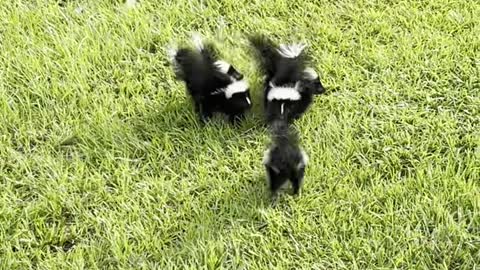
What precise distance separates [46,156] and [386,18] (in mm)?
2017

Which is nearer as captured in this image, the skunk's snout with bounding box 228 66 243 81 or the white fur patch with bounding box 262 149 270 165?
the white fur patch with bounding box 262 149 270 165

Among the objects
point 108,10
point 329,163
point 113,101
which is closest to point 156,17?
point 108,10

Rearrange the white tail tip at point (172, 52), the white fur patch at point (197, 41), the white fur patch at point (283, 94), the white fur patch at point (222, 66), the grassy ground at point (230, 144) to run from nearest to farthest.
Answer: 1. the grassy ground at point (230, 144)
2. the white fur patch at point (283, 94)
3. the white fur patch at point (222, 66)
4. the white fur patch at point (197, 41)
5. the white tail tip at point (172, 52)

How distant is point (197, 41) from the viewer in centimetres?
365

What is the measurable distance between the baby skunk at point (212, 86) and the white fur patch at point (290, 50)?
235 mm

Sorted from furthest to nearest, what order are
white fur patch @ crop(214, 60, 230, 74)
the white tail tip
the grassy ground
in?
the white tail tip → white fur patch @ crop(214, 60, 230, 74) → the grassy ground

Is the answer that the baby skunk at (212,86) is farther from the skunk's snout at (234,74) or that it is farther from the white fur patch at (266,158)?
the white fur patch at (266,158)

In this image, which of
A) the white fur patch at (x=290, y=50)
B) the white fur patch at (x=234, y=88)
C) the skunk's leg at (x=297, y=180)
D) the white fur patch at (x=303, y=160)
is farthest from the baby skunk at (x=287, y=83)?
the skunk's leg at (x=297, y=180)

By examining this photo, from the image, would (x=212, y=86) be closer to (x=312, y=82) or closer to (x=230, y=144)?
(x=230, y=144)

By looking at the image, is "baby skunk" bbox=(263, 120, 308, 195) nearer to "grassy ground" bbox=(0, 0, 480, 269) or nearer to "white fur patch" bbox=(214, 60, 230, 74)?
"grassy ground" bbox=(0, 0, 480, 269)

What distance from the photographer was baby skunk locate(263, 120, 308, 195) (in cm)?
289

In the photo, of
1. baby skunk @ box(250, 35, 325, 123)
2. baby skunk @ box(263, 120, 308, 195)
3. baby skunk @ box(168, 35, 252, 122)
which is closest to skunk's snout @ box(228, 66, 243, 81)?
baby skunk @ box(168, 35, 252, 122)

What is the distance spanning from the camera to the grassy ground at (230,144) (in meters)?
2.81

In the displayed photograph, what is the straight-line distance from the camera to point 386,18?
13.0 ft
